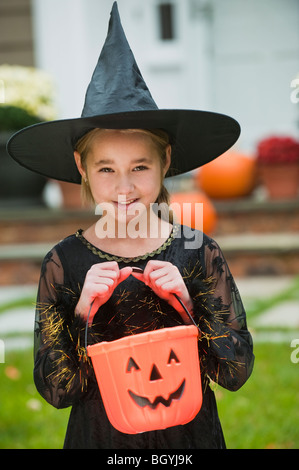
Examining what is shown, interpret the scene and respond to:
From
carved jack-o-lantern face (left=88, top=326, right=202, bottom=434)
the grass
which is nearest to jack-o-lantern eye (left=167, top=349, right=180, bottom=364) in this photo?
carved jack-o-lantern face (left=88, top=326, right=202, bottom=434)

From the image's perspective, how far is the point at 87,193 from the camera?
1528 millimetres

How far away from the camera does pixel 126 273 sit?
130cm

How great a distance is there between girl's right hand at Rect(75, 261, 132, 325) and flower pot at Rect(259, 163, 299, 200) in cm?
517

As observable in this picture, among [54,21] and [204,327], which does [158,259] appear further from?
[54,21]

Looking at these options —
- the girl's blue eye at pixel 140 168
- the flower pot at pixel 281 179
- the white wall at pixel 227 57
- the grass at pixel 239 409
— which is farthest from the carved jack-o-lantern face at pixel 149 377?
the white wall at pixel 227 57

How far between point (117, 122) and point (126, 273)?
0.99ft

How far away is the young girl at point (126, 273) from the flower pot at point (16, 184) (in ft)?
15.9

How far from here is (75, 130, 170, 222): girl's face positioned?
1372 millimetres

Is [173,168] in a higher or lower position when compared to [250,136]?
higher

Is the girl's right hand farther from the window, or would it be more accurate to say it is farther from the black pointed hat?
the window

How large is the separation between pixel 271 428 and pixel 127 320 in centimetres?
176

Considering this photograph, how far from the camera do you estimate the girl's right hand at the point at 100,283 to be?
1.29 meters

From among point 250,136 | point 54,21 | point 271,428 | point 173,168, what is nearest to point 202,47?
point 250,136

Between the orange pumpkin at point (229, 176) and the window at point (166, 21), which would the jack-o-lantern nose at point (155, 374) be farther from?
the window at point (166, 21)
